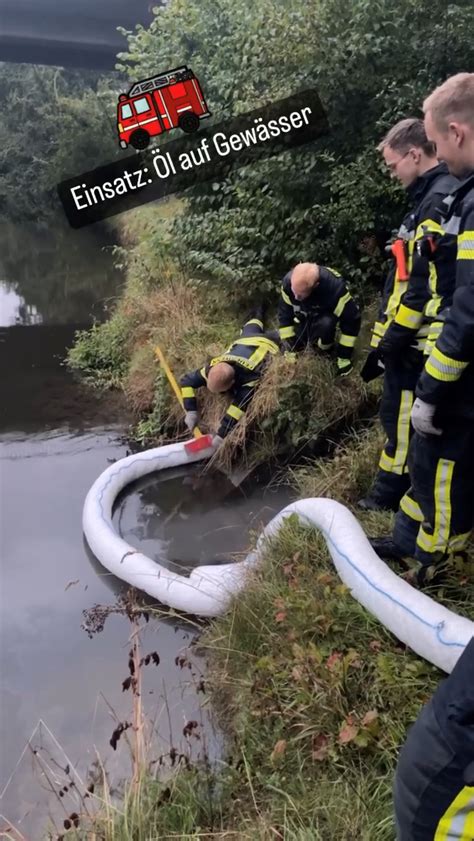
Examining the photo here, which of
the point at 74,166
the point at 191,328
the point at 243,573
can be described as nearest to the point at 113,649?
the point at 243,573

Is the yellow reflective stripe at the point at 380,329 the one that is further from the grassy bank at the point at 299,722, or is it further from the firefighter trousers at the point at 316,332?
the firefighter trousers at the point at 316,332

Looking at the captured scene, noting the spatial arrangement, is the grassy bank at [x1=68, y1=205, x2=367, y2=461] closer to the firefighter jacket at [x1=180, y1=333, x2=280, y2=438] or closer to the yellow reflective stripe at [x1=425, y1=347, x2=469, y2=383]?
the firefighter jacket at [x1=180, y1=333, x2=280, y2=438]

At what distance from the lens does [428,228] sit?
2635 millimetres

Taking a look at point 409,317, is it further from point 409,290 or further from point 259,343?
point 259,343

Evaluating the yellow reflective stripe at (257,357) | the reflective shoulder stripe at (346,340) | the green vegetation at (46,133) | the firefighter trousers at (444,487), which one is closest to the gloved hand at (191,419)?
the yellow reflective stripe at (257,357)

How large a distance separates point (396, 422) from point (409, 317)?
0.62 metres

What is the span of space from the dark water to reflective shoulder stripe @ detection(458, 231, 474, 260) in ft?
7.13

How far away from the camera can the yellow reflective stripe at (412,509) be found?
2.89 meters

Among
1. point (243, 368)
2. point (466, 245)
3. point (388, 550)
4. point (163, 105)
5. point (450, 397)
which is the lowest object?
point (388, 550)

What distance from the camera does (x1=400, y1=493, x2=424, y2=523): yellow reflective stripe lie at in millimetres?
2891

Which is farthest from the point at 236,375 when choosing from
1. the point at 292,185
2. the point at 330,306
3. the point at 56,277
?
the point at 56,277

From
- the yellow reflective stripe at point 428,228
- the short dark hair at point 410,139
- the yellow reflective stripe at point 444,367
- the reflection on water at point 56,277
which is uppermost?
the reflection on water at point 56,277

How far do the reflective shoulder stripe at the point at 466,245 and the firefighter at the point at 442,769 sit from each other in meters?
1.42

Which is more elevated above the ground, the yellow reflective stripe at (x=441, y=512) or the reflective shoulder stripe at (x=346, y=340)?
the reflective shoulder stripe at (x=346, y=340)
